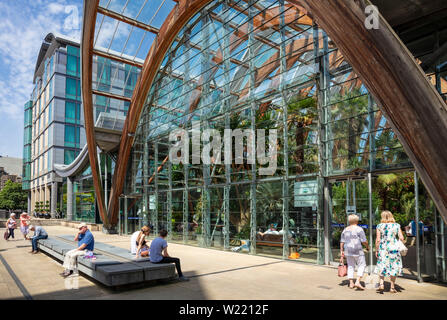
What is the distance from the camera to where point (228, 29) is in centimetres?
1655

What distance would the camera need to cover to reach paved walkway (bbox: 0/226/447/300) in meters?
7.29

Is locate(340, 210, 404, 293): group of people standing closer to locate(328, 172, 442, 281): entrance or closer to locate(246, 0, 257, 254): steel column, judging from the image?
locate(328, 172, 442, 281): entrance

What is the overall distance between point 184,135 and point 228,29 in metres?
5.58

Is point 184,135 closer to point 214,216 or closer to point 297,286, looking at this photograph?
point 214,216

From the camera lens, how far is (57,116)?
5356 centimetres

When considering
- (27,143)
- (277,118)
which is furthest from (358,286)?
(27,143)

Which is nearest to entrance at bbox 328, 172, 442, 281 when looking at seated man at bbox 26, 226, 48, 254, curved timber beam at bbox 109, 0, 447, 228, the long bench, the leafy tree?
curved timber beam at bbox 109, 0, 447, 228

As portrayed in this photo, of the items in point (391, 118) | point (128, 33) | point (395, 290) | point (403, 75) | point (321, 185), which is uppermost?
point (128, 33)

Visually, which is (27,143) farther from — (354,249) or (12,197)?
(354,249)

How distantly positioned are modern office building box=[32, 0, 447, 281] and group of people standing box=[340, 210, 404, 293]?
123cm

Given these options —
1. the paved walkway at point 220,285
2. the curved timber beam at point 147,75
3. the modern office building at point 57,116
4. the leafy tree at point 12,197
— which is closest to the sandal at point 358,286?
the paved walkway at point 220,285

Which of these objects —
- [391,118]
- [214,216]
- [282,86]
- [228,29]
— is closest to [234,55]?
[228,29]

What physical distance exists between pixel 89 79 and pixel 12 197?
218 feet

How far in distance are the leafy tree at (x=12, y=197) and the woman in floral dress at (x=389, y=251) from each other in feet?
269
